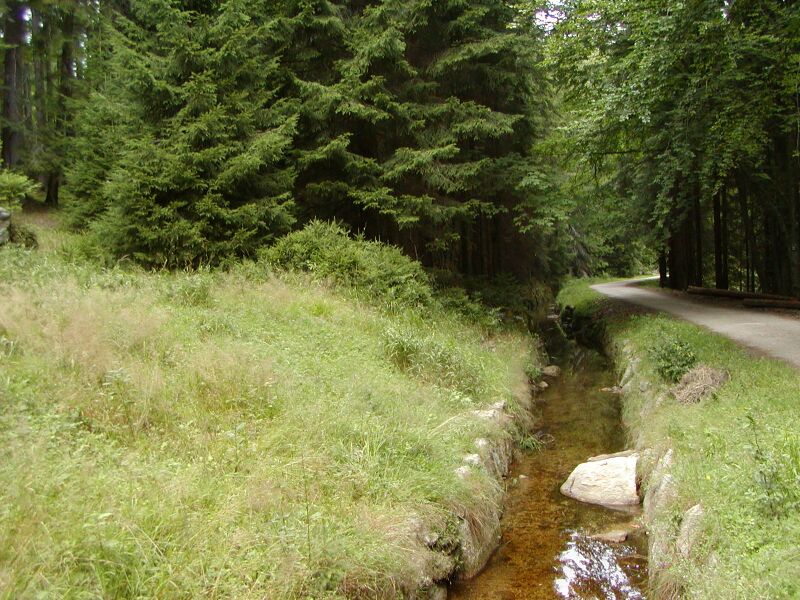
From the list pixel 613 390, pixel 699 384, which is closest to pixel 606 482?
pixel 699 384

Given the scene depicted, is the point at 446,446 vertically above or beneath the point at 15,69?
beneath

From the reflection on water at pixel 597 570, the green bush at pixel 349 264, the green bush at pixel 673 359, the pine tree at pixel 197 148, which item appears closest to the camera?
the reflection on water at pixel 597 570

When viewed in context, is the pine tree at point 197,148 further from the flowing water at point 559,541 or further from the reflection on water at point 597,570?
the reflection on water at point 597,570

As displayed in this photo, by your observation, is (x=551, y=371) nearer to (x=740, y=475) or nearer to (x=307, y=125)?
(x=307, y=125)

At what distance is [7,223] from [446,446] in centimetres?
954

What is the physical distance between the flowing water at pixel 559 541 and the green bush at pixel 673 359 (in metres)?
1.31

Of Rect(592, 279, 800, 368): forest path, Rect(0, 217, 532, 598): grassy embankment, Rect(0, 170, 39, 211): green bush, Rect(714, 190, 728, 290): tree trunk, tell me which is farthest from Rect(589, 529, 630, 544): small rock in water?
Rect(714, 190, 728, 290): tree trunk

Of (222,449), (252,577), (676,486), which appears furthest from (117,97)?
(676,486)

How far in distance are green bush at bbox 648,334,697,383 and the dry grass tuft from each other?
1.19 ft

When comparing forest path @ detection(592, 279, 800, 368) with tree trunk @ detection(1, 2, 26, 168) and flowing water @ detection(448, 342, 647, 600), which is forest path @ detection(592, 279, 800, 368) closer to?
flowing water @ detection(448, 342, 647, 600)

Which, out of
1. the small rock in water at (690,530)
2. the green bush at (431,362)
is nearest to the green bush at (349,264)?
the green bush at (431,362)

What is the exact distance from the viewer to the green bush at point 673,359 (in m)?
8.70

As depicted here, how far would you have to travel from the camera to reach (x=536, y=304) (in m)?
20.6

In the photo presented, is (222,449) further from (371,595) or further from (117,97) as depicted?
(117,97)
